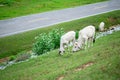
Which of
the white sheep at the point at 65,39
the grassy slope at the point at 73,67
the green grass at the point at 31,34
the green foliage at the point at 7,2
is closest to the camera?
the grassy slope at the point at 73,67

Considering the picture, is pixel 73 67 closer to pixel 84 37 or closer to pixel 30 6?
pixel 84 37

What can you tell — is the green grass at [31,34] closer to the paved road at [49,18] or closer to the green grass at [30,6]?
the paved road at [49,18]

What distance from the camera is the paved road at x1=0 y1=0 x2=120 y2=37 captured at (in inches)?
1657

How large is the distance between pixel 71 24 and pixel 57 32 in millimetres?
9083

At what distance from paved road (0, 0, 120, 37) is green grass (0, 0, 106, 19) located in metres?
2.70

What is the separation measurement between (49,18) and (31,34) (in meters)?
8.39

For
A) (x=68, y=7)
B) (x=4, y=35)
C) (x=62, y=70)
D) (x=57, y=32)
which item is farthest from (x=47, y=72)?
(x=68, y=7)

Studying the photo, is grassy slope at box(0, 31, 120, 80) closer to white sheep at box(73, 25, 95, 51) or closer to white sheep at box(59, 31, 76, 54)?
white sheep at box(59, 31, 76, 54)

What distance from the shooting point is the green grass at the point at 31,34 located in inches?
1389

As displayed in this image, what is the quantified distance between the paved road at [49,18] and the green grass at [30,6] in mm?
2700

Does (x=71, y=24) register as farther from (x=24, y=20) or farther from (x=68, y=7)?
(x=68, y=7)

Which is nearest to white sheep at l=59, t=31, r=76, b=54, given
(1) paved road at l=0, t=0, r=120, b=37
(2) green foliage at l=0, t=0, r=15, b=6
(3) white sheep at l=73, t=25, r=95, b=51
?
(3) white sheep at l=73, t=25, r=95, b=51

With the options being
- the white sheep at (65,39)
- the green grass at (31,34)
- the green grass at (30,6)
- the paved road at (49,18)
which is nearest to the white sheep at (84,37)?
the white sheep at (65,39)

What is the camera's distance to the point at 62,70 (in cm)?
1984
